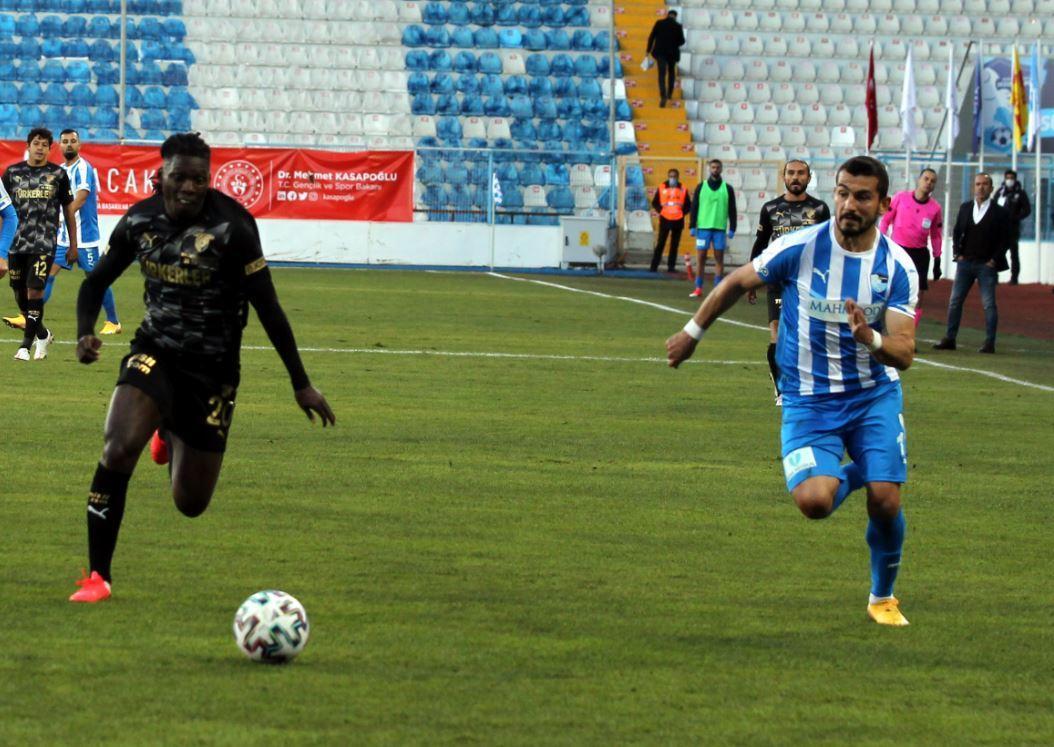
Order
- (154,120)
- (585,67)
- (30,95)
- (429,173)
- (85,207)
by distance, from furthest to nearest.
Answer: (585,67)
(154,120)
(30,95)
(429,173)
(85,207)

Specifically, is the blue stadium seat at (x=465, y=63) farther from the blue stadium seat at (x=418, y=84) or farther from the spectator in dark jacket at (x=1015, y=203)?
the spectator in dark jacket at (x=1015, y=203)

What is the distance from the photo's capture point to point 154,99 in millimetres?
41188

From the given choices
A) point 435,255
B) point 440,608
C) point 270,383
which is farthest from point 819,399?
point 435,255

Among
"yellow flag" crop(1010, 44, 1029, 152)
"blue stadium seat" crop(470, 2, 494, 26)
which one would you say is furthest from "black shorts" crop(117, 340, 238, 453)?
"blue stadium seat" crop(470, 2, 494, 26)

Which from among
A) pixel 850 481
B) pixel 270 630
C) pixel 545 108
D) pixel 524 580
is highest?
pixel 545 108

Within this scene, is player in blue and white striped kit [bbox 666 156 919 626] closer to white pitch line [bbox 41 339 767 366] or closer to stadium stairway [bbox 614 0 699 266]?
white pitch line [bbox 41 339 767 366]

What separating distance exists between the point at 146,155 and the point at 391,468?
26943 mm

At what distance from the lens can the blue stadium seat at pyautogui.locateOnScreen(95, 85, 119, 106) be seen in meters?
40.7

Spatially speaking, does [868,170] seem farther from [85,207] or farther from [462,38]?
[462,38]

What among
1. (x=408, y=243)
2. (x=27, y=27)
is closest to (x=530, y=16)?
(x=408, y=243)

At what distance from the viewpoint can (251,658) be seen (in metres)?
6.11

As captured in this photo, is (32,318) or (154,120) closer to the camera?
(32,318)

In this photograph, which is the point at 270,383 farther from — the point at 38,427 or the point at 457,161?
the point at 457,161

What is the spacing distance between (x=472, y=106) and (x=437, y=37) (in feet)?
8.12
